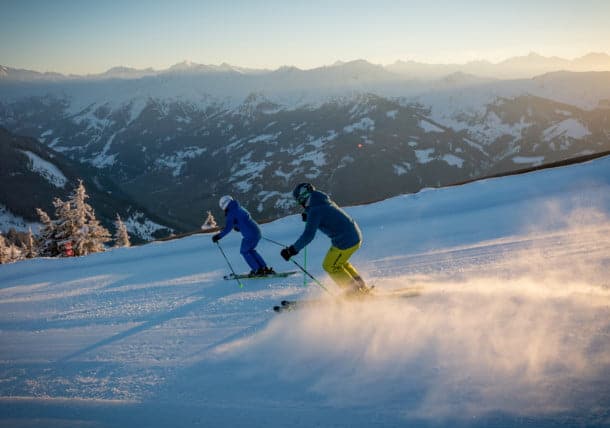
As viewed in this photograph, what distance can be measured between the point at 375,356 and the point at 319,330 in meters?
1.16

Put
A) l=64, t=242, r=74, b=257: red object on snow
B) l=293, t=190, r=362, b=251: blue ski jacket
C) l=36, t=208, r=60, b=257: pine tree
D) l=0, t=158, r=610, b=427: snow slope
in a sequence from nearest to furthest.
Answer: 1. l=0, t=158, r=610, b=427: snow slope
2. l=293, t=190, r=362, b=251: blue ski jacket
3. l=64, t=242, r=74, b=257: red object on snow
4. l=36, t=208, r=60, b=257: pine tree

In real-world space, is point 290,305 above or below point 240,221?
below

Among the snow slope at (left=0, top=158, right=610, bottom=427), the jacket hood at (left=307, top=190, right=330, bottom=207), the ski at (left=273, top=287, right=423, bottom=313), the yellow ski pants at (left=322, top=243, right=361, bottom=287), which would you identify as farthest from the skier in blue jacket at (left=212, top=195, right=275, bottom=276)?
the jacket hood at (left=307, top=190, right=330, bottom=207)

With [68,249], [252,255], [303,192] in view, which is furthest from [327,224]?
[68,249]

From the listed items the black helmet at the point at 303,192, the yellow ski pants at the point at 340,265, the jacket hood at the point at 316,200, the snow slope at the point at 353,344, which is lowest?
the snow slope at the point at 353,344

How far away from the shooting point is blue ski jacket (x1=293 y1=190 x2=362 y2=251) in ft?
21.7

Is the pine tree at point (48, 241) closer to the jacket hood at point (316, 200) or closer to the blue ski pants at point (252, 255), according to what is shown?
the blue ski pants at point (252, 255)

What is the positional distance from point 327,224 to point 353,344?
212cm

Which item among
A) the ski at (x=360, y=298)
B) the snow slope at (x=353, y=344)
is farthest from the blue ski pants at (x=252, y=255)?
the ski at (x=360, y=298)

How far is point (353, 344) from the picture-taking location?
544 centimetres

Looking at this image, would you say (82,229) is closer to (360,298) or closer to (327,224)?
(327,224)

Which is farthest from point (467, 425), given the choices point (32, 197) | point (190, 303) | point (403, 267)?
point (32, 197)

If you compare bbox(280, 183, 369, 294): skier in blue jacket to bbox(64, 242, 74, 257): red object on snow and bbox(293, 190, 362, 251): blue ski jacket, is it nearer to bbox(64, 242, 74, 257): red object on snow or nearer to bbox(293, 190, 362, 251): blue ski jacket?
bbox(293, 190, 362, 251): blue ski jacket

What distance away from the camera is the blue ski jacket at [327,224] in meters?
6.61
